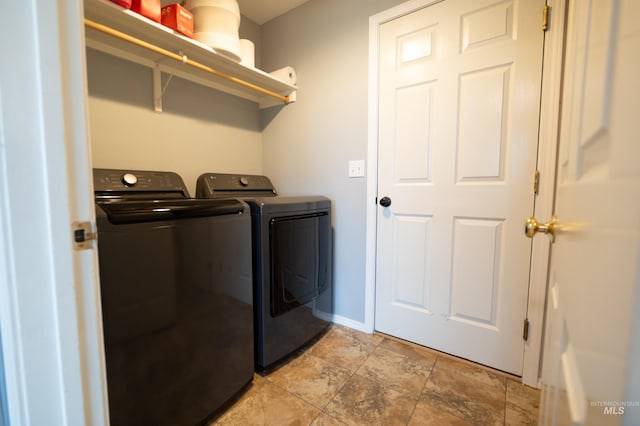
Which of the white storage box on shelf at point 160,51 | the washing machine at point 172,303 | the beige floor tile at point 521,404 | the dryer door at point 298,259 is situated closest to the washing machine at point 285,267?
the dryer door at point 298,259

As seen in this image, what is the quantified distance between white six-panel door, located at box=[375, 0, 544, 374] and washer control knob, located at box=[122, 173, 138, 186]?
4.78 feet

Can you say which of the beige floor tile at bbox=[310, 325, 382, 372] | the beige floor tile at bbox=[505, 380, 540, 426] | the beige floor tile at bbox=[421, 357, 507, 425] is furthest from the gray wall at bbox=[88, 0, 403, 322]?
the beige floor tile at bbox=[505, 380, 540, 426]

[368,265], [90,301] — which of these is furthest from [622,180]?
[368,265]

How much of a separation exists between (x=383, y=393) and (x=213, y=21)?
223 cm

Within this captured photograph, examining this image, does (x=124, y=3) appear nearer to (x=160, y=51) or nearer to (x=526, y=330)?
(x=160, y=51)

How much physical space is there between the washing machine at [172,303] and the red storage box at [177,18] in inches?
32.3

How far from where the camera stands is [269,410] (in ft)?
4.12

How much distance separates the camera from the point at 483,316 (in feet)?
4.97

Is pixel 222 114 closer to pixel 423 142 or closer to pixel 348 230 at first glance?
pixel 348 230

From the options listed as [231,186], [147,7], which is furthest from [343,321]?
[147,7]

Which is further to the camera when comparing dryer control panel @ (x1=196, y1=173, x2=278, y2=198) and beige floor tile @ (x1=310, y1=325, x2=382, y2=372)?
dryer control panel @ (x1=196, y1=173, x2=278, y2=198)

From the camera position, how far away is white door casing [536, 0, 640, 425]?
19 centimetres

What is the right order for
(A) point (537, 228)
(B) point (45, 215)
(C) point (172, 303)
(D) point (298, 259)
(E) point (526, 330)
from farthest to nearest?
(D) point (298, 259) < (E) point (526, 330) < (C) point (172, 303) < (A) point (537, 228) < (B) point (45, 215)

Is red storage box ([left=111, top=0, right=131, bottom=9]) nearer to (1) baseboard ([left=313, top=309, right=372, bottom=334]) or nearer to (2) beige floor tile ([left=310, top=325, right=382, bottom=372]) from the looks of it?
(1) baseboard ([left=313, top=309, right=372, bottom=334])
